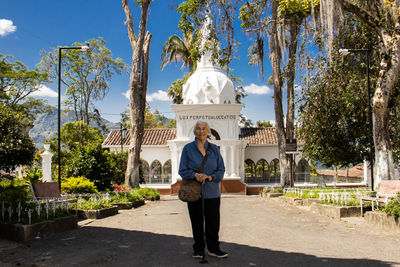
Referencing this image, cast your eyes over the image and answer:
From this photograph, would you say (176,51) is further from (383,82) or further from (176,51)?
(383,82)

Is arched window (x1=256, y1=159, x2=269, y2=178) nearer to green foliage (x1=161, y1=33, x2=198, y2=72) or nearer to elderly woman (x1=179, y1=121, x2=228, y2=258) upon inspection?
green foliage (x1=161, y1=33, x2=198, y2=72)

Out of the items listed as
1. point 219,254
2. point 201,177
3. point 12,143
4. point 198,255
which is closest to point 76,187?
point 12,143

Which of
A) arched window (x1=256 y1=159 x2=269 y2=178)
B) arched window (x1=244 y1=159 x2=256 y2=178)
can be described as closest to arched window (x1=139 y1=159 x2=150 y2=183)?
arched window (x1=244 y1=159 x2=256 y2=178)

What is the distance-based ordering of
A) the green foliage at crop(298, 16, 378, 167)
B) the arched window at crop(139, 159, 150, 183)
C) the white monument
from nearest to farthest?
the green foliage at crop(298, 16, 378, 167), the white monument, the arched window at crop(139, 159, 150, 183)

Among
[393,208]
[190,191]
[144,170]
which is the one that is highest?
[190,191]

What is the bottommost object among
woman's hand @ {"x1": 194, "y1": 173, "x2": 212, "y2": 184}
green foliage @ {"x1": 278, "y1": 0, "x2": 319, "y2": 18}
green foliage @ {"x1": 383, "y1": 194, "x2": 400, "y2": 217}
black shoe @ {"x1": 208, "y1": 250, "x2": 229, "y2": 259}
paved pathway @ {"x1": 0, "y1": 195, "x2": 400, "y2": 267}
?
paved pathway @ {"x1": 0, "y1": 195, "x2": 400, "y2": 267}

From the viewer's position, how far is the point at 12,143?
15414 millimetres

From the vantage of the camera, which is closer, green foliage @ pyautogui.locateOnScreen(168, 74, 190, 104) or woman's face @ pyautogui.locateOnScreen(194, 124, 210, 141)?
woman's face @ pyautogui.locateOnScreen(194, 124, 210, 141)

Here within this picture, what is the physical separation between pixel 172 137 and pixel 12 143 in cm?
1839

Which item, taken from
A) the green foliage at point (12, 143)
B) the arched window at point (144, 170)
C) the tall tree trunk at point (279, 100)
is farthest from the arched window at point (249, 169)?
the green foliage at point (12, 143)

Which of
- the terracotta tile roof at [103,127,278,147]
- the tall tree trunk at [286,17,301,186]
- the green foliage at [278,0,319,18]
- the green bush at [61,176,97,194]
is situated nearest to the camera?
the green bush at [61,176,97,194]

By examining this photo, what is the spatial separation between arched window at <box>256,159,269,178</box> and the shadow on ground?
24578 mm

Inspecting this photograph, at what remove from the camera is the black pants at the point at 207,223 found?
5395mm

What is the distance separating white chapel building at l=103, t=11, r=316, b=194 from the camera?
2817cm
